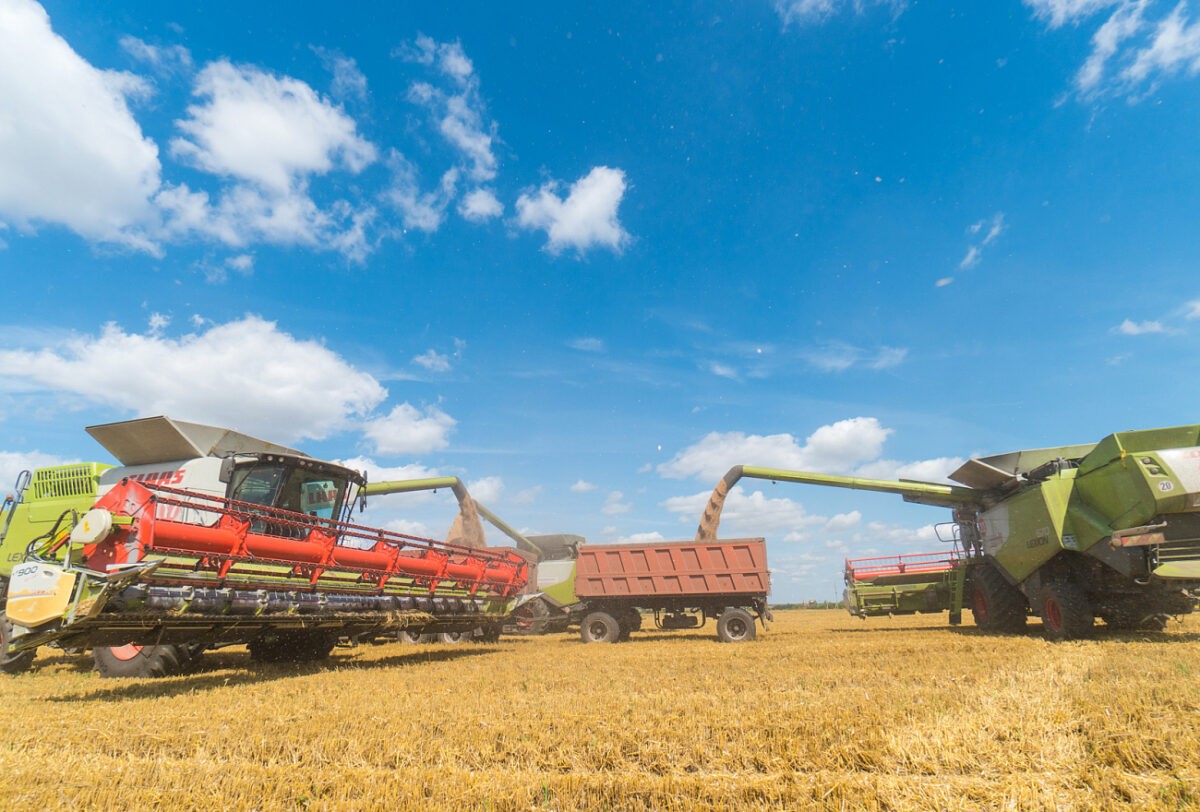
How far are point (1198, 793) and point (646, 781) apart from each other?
2.44 m

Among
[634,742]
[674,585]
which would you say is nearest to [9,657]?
[634,742]

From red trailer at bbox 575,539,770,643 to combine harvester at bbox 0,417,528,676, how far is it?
288 centimetres

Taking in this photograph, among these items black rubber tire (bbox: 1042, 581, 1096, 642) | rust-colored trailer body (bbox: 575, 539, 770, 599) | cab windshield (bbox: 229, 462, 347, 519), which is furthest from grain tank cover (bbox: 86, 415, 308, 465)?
black rubber tire (bbox: 1042, 581, 1096, 642)

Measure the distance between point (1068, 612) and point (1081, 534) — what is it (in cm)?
123

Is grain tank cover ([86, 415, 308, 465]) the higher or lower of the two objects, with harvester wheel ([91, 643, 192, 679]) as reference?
higher

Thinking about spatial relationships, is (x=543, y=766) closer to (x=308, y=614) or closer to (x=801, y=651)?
(x=308, y=614)

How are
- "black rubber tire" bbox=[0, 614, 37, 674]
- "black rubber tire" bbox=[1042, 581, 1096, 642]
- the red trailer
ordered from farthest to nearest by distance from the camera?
the red trailer < "black rubber tire" bbox=[1042, 581, 1096, 642] < "black rubber tire" bbox=[0, 614, 37, 674]

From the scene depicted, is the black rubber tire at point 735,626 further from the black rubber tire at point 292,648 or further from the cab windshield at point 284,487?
the cab windshield at point 284,487

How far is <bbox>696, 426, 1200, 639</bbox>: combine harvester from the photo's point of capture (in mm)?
8750

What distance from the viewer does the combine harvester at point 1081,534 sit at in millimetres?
8750

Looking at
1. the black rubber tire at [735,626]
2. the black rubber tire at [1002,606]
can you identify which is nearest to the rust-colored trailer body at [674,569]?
the black rubber tire at [735,626]

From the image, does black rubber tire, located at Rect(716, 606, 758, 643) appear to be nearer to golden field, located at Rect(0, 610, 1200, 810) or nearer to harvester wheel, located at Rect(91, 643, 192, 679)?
golden field, located at Rect(0, 610, 1200, 810)

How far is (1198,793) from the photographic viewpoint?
278 centimetres

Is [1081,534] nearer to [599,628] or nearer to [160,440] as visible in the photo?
[599,628]
